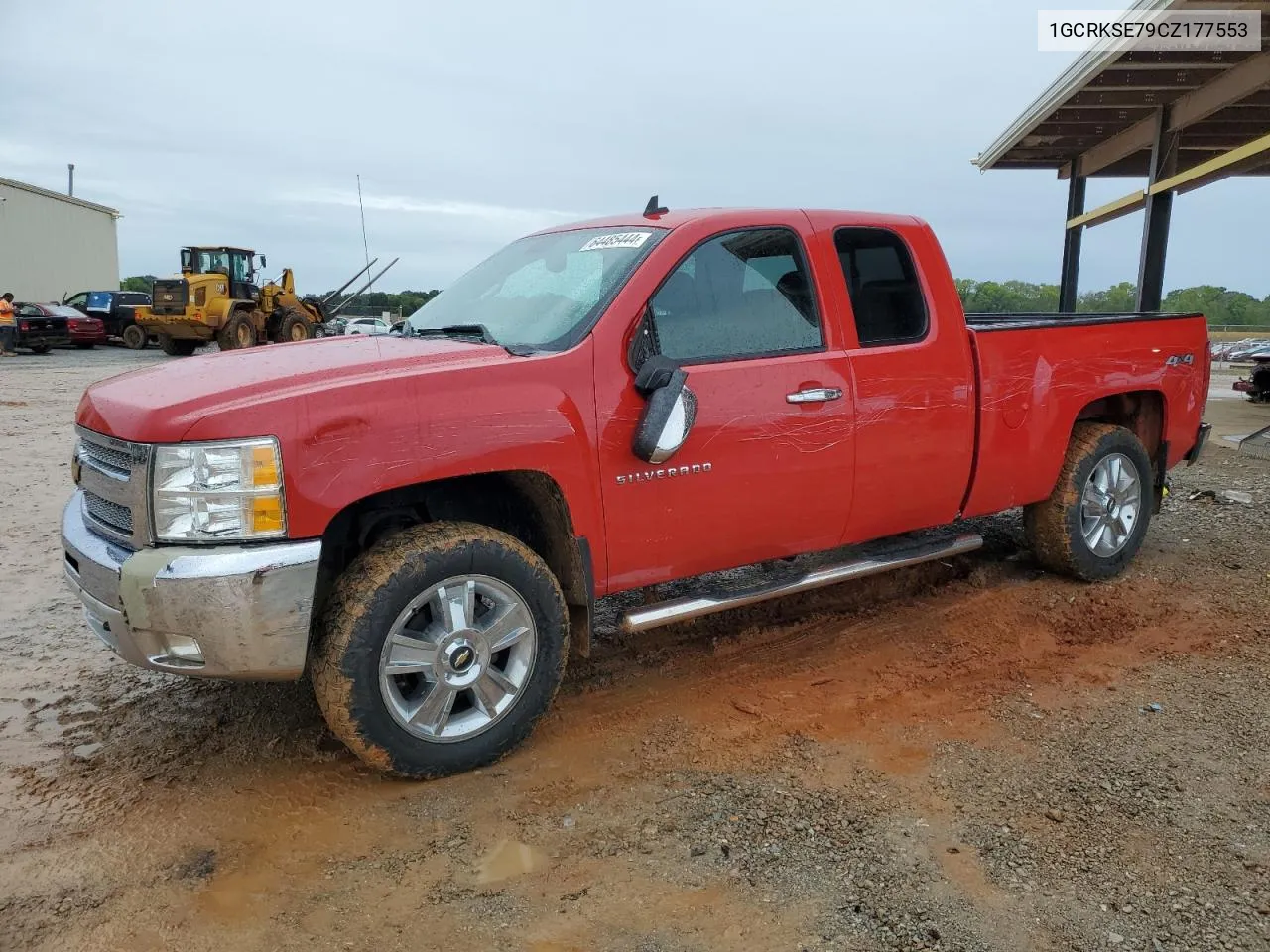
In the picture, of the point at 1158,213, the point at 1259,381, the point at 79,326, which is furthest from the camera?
the point at 79,326

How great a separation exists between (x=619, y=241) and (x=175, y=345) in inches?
979

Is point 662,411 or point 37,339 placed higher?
point 662,411

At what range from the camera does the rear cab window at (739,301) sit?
362 cm

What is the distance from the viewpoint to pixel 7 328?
24.5 m

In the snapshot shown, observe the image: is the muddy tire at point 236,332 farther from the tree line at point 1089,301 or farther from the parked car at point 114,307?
the parked car at point 114,307

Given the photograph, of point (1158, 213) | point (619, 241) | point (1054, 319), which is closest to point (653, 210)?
point (619, 241)

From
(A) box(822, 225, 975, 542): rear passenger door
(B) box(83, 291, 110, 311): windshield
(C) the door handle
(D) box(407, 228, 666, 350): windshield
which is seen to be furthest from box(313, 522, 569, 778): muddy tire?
(B) box(83, 291, 110, 311): windshield

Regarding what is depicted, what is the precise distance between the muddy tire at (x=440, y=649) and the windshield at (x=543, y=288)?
0.86 metres

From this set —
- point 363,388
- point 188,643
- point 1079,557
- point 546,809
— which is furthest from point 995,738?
point 188,643

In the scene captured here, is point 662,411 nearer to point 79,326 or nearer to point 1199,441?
point 1199,441

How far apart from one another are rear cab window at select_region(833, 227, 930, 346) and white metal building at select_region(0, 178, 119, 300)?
41082 mm

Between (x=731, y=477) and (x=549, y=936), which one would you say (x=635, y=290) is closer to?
(x=731, y=477)

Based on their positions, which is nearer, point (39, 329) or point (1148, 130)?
point (1148, 130)

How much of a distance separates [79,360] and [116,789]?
23.8 meters
